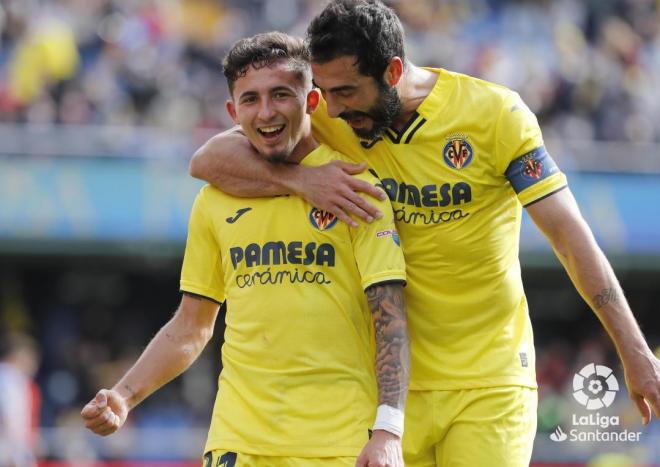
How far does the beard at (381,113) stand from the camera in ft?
16.4

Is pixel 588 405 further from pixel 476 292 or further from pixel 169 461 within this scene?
pixel 169 461

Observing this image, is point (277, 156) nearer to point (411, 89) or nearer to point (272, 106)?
point (272, 106)

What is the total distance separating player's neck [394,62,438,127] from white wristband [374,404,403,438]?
4.11 feet

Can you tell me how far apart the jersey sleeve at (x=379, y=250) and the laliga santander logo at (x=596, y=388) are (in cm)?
212

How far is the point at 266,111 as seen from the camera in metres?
4.77

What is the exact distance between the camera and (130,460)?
12688 millimetres

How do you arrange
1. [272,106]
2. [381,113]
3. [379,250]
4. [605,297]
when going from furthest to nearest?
[381,113] < [605,297] < [272,106] < [379,250]

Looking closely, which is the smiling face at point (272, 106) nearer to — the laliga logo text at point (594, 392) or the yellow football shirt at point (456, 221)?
the yellow football shirt at point (456, 221)

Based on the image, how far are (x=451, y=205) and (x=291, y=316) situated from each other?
853 millimetres

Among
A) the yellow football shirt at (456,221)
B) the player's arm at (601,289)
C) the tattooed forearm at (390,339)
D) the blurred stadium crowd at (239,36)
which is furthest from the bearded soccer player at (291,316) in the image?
the blurred stadium crowd at (239,36)

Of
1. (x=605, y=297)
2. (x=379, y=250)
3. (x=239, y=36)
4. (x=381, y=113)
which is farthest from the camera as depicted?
(x=239, y=36)

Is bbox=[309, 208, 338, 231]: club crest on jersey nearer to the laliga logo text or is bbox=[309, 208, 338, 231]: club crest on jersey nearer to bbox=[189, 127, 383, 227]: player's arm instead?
bbox=[189, 127, 383, 227]: player's arm

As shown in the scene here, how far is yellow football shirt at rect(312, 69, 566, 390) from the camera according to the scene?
5086 mm

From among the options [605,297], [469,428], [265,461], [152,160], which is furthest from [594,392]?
[152,160]
